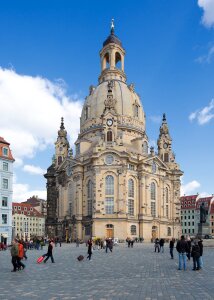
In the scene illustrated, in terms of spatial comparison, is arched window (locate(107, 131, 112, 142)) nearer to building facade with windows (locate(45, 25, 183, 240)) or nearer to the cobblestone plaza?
building facade with windows (locate(45, 25, 183, 240))

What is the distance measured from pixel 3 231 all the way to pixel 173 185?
5645 centimetres

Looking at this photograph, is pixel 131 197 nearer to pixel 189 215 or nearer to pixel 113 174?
pixel 113 174

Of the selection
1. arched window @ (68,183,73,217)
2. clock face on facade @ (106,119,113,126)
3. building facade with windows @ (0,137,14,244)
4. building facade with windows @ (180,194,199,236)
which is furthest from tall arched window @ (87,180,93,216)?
building facade with windows @ (180,194,199,236)

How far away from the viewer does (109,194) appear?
293 ft

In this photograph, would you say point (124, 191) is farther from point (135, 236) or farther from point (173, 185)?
point (173, 185)

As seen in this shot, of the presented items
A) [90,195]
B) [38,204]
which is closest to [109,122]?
[90,195]

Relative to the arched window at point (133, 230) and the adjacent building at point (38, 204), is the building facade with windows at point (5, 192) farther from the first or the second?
the adjacent building at point (38, 204)

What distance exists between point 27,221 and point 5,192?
3265 inches

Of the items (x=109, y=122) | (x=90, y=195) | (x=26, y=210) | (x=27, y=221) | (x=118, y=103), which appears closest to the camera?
(x=90, y=195)

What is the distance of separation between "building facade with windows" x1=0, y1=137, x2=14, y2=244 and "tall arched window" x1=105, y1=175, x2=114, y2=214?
87.7ft

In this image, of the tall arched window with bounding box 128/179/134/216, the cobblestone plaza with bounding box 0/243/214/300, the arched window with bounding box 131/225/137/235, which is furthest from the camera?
the tall arched window with bounding box 128/179/134/216

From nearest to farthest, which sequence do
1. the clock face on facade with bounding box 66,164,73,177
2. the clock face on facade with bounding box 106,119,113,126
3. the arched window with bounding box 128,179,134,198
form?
the arched window with bounding box 128,179,134,198, the clock face on facade with bounding box 106,119,113,126, the clock face on facade with bounding box 66,164,73,177

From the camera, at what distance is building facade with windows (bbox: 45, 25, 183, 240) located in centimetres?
8919

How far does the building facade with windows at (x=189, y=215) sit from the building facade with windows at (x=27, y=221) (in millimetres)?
54566
